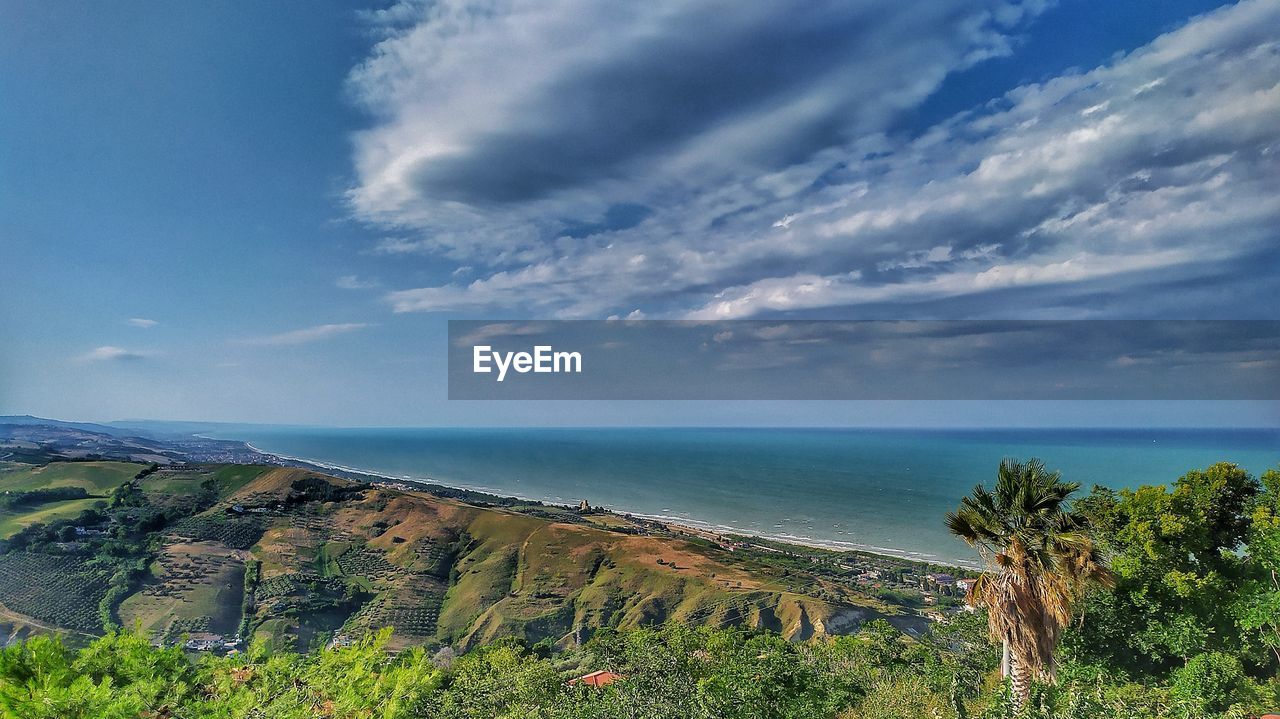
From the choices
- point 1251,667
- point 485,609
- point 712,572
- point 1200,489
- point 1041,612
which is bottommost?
point 485,609

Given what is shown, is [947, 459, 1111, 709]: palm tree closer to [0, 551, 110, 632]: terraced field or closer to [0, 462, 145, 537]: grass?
[0, 551, 110, 632]: terraced field

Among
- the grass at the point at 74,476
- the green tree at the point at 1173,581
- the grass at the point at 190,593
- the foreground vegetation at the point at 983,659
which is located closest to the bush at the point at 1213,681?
the foreground vegetation at the point at 983,659

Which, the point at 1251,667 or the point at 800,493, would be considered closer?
the point at 1251,667

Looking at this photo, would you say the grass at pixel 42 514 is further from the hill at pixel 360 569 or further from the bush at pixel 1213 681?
the bush at pixel 1213 681

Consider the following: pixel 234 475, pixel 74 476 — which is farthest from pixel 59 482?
pixel 234 475

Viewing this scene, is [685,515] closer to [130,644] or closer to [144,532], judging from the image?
[144,532]

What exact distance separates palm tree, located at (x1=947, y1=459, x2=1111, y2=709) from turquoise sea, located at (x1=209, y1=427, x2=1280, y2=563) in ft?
47.3

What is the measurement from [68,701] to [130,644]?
7.18 feet

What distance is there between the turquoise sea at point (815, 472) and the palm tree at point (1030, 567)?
1442 cm

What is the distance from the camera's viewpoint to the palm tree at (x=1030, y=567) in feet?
18.1

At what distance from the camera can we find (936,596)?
23094 millimetres

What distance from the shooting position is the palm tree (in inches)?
217

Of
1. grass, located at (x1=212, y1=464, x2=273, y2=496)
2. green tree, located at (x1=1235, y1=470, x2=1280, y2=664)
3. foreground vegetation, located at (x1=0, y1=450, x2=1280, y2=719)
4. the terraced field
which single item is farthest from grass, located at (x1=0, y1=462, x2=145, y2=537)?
green tree, located at (x1=1235, y1=470, x2=1280, y2=664)

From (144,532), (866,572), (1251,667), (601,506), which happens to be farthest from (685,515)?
(1251,667)
